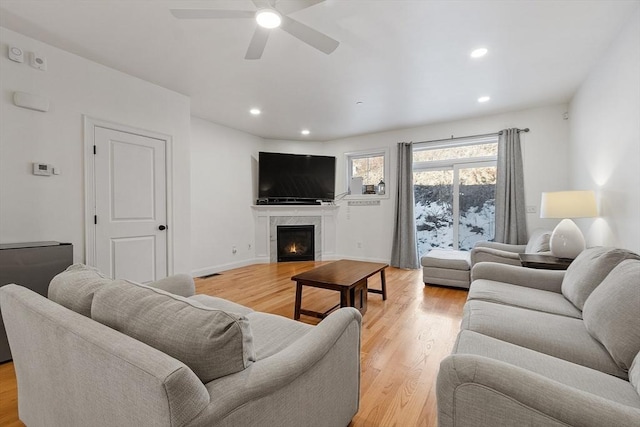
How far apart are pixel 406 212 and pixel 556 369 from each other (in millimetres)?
4232

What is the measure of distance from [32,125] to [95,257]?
1.35 metres

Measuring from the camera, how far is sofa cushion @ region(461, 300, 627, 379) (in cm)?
132

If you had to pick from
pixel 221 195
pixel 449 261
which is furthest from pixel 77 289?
pixel 221 195

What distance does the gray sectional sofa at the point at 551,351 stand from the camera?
0.85 meters

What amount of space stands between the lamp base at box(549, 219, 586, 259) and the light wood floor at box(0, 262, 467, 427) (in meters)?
1.14

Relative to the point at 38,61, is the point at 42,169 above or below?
below

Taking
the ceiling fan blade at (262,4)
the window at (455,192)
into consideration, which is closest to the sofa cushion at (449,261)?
the window at (455,192)

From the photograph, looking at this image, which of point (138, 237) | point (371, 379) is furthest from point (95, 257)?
point (371, 379)

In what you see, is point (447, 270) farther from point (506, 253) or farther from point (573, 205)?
point (573, 205)

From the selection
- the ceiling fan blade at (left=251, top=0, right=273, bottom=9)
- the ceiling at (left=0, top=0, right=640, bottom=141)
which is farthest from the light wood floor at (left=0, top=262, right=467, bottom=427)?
the ceiling at (left=0, top=0, right=640, bottom=141)

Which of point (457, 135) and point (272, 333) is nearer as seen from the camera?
point (272, 333)

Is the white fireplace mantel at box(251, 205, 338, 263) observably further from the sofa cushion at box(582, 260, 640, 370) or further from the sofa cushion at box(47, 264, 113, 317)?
the sofa cushion at box(582, 260, 640, 370)

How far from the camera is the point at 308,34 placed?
2064 mm

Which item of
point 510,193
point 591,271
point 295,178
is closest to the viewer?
point 591,271
